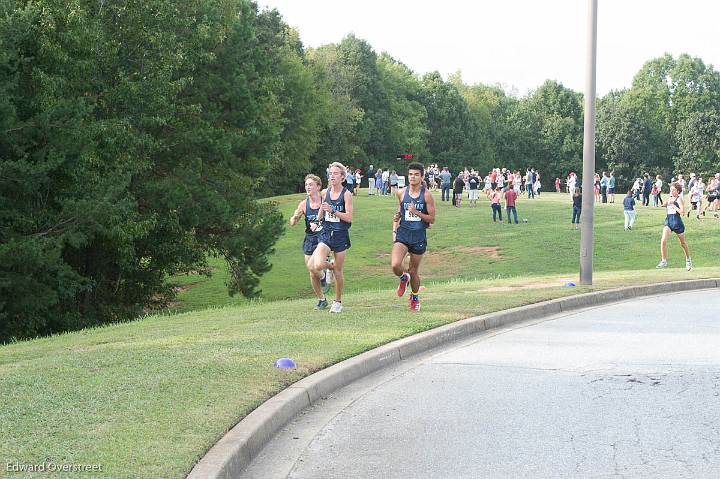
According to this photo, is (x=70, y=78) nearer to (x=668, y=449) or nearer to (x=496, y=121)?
(x=668, y=449)

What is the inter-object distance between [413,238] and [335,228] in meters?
1.09

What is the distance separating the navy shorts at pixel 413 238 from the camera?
13005 millimetres

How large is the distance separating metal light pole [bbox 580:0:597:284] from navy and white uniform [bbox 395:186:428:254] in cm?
504

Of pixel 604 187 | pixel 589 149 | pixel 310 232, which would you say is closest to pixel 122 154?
pixel 589 149

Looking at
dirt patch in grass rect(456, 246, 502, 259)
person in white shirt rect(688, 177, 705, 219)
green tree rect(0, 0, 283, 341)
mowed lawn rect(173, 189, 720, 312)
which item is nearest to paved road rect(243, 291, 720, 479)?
green tree rect(0, 0, 283, 341)

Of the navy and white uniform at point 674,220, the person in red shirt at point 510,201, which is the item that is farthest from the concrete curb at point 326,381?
the person in red shirt at point 510,201

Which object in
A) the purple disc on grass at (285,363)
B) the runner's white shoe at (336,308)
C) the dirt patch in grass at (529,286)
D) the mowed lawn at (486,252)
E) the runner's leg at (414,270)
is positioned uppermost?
the runner's leg at (414,270)

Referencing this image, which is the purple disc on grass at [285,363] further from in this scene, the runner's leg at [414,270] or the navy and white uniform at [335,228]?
the runner's leg at [414,270]

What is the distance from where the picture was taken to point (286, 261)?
4044cm

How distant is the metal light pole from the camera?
16688 mm

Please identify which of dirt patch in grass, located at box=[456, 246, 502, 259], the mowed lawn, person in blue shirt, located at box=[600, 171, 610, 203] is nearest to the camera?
the mowed lawn

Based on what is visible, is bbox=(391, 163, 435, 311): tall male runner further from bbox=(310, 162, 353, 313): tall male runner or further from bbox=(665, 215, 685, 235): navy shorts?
bbox=(665, 215, 685, 235): navy shorts

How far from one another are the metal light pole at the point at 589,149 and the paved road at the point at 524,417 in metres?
5.94

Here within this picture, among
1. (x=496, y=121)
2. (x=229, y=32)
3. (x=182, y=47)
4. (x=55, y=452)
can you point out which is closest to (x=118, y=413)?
(x=55, y=452)
